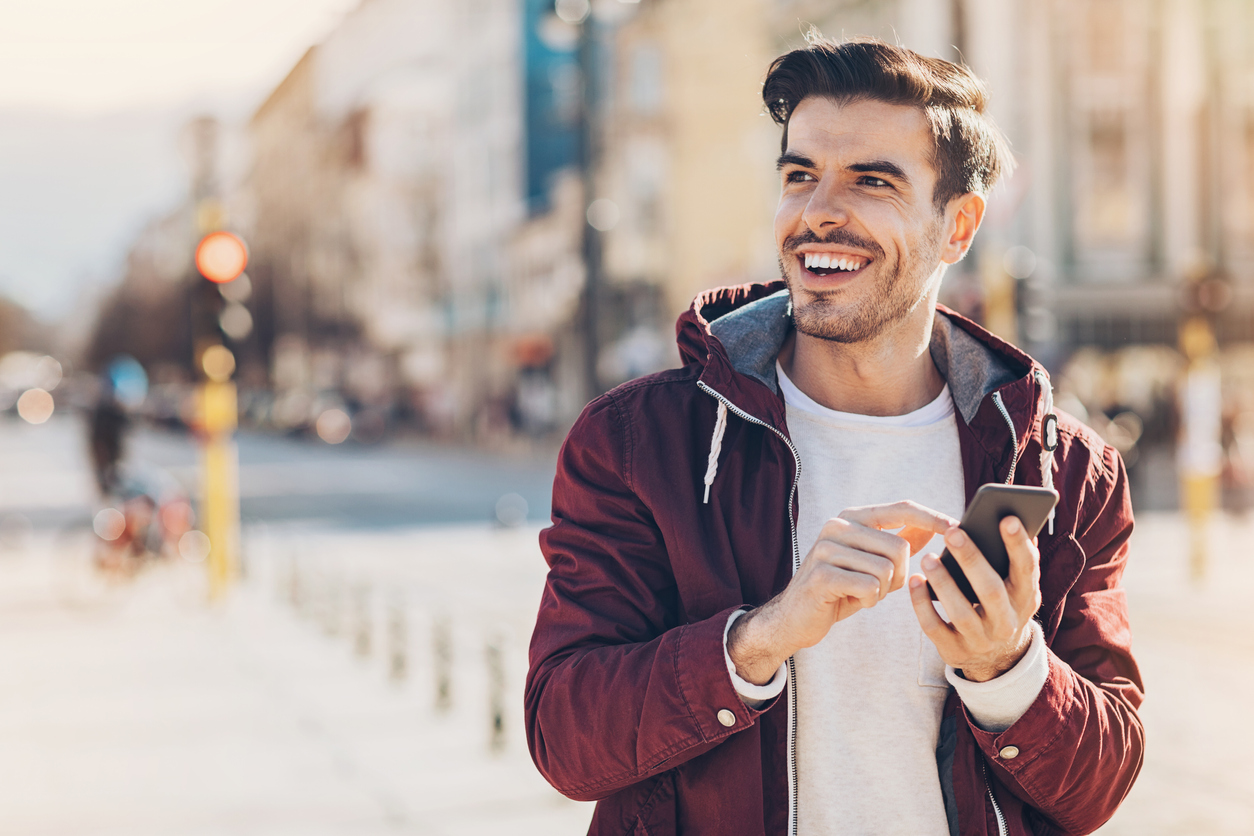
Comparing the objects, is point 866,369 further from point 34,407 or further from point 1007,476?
point 34,407

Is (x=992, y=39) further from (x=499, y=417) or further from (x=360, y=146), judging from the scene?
(x=360, y=146)

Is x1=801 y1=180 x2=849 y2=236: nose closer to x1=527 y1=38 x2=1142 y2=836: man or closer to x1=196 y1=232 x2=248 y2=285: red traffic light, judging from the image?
x1=527 y1=38 x2=1142 y2=836: man

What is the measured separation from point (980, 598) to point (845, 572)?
0.17 meters

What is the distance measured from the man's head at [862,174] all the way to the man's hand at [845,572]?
1.37 ft

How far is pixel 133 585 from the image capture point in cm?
1177

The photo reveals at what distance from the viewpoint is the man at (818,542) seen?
6.03 feet

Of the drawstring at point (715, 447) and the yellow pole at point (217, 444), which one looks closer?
the drawstring at point (715, 447)

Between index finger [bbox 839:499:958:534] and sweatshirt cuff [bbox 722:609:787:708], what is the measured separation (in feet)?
0.75

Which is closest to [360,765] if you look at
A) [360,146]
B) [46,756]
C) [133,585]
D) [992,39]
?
[46,756]

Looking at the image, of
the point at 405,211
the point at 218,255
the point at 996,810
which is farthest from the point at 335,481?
the point at 405,211

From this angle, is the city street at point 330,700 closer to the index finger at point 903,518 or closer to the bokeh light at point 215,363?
the bokeh light at point 215,363

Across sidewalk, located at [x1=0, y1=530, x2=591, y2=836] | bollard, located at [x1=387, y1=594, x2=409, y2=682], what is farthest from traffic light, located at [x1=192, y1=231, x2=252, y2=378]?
bollard, located at [x1=387, y1=594, x2=409, y2=682]

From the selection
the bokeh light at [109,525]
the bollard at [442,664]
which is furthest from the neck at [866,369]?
the bokeh light at [109,525]

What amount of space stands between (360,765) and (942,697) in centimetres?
473
